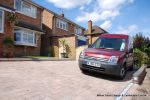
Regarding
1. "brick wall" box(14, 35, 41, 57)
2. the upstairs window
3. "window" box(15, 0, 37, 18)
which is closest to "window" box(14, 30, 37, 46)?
"brick wall" box(14, 35, 41, 57)

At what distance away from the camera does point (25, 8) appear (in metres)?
23.2

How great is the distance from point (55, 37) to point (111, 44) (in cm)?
1745

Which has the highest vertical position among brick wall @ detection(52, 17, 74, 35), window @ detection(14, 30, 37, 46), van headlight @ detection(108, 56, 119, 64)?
brick wall @ detection(52, 17, 74, 35)

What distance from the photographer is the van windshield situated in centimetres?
1012

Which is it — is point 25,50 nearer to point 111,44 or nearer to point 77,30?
point 111,44

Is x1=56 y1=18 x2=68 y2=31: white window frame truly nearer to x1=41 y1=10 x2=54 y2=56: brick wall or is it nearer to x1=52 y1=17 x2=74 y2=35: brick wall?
x1=52 y1=17 x2=74 y2=35: brick wall

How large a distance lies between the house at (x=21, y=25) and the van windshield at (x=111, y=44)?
7815 mm

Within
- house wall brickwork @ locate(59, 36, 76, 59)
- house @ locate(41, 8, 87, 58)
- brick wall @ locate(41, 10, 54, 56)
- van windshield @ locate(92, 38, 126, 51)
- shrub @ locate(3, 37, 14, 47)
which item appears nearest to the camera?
van windshield @ locate(92, 38, 126, 51)

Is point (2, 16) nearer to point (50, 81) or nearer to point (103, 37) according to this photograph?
point (103, 37)

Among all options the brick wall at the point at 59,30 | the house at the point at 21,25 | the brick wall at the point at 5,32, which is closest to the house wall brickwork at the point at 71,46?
the brick wall at the point at 59,30

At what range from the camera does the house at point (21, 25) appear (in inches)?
606

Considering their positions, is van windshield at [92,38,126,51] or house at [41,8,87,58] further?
house at [41,8,87,58]

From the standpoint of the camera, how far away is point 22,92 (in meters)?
5.54

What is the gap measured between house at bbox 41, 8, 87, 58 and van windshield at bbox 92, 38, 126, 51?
1409 centimetres
